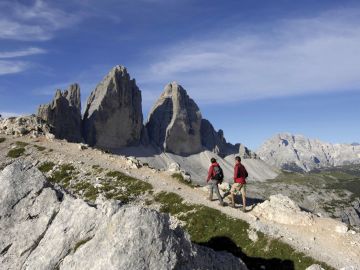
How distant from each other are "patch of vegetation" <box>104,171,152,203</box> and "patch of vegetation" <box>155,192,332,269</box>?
4661 mm

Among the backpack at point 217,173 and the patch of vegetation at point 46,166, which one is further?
the patch of vegetation at point 46,166

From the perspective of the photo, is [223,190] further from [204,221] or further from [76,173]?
[76,173]

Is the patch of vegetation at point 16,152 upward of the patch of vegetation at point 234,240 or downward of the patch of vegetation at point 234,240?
upward

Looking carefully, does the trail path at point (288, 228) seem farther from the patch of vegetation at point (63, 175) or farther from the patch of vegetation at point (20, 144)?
the patch of vegetation at point (20, 144)

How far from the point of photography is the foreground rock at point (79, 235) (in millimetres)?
15948

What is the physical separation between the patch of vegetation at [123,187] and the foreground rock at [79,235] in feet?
78.0

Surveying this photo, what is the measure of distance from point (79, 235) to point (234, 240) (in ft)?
64.2

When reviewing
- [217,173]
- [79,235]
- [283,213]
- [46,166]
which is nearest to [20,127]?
[46,166]

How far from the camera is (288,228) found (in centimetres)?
3700

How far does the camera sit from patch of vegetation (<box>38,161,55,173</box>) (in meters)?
54.4

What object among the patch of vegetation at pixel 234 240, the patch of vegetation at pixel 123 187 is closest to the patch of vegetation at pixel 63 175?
the patch of vegetation at pixel 123 187

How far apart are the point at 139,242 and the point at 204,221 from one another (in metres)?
22.8

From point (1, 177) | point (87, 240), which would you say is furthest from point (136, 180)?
point (87, 240)

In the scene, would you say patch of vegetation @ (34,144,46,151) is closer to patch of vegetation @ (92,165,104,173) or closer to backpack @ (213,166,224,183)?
patch of vegetation @ (92,165,104,173)
